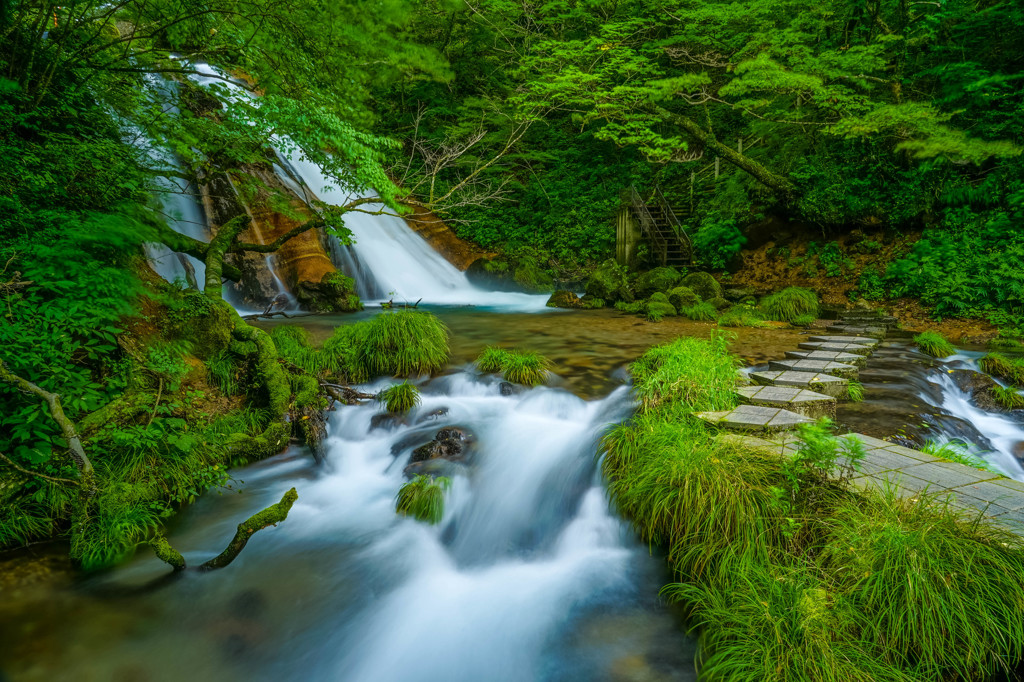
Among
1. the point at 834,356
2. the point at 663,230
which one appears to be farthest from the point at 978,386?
the point at 663,230

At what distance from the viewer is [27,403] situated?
3.60 metres

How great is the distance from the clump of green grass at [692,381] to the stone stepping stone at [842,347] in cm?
183

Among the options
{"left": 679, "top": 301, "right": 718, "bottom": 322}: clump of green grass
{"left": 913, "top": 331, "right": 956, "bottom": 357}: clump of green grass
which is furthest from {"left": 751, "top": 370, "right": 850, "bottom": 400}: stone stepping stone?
{"left": 679, "top": 301, "right": 718, "bottom": 322}: clump of green grass

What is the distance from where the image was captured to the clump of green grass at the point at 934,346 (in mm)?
6785

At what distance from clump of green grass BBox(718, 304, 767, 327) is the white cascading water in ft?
10.9

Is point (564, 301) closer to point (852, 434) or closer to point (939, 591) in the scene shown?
point (852, 434)

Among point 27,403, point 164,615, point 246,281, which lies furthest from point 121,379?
point 246,281

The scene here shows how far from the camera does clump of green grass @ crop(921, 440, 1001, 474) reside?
374 centimetres

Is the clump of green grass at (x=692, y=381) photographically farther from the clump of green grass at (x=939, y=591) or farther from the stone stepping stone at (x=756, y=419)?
the clump of green grass at (x=939, y=591)

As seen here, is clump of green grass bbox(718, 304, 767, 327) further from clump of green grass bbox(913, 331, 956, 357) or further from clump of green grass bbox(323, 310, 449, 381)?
clump of green grass bbox(323, 310, 449, 381)

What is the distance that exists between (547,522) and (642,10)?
15.7 meters

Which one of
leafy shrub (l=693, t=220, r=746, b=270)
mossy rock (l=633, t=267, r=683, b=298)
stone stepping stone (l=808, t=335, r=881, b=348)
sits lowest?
stone stepping stone (l=808, t=335, r=881, b=348)

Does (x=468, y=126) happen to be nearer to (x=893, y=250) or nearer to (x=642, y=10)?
(x=642, y=10)

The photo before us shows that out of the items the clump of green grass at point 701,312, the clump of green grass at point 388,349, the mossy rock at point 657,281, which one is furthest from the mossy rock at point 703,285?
the clump of green grass at point 388,349
